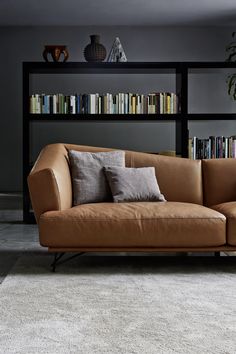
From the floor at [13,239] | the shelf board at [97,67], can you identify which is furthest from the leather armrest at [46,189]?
the shelf board at [97,67]

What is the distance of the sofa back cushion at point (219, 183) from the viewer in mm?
4211

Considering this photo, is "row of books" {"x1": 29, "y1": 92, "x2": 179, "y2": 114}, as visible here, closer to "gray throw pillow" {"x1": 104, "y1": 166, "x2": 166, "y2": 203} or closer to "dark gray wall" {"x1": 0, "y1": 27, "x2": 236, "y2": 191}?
"gray throw pillow" {"x1": 104, "y1": 166, "x2": 166, "y2": 203}

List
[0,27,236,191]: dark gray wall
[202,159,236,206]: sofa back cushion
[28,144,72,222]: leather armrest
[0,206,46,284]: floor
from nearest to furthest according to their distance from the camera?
[28,144,72,222]: leather armrest < [0,206,46,284]: floor < [202,159,236,206]: sofa back cushion < [0,27,236,191]: dark gray wall

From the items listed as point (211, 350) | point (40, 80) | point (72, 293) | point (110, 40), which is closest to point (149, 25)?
point (110, 40)

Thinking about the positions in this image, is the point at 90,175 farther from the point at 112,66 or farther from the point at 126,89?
the point at 126,89

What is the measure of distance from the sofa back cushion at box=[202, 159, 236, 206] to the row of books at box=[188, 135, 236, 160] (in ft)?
5.90

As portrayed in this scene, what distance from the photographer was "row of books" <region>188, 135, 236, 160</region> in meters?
6.10

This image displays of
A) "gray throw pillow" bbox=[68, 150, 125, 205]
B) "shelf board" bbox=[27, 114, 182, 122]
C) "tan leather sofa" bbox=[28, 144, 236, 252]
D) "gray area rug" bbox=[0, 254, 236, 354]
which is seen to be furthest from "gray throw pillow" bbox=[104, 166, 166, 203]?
"shelf board" bbox=[27, 114, 182, 122]

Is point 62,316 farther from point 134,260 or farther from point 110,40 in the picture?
point 110,40

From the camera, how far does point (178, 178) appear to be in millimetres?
4266

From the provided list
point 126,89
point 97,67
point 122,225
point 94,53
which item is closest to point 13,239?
point 122,225

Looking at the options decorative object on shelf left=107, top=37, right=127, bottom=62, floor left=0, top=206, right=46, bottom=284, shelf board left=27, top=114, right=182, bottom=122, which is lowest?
floor left=0, top=206, right=46, bottom=284

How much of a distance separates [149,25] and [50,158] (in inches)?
203

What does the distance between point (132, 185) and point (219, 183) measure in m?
0.69
